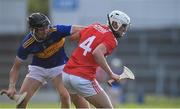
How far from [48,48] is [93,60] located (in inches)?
69.2

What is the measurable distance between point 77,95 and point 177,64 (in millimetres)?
21831

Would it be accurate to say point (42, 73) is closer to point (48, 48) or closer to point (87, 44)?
point (48, 48)

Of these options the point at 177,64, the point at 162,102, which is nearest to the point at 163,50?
the point at 177,64

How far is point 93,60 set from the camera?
13391mm

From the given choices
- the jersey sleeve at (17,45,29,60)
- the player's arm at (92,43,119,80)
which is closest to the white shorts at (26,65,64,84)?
the jersey sleeve at (17,45,29,60)

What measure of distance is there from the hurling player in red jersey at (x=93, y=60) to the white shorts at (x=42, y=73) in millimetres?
1697

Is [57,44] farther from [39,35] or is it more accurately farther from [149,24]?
[149,24]

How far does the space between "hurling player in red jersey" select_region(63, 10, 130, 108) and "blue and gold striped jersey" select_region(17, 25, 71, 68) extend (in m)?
1.07

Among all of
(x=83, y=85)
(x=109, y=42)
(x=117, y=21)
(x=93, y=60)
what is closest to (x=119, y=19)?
(x=117, y=21)

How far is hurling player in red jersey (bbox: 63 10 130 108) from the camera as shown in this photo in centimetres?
1324

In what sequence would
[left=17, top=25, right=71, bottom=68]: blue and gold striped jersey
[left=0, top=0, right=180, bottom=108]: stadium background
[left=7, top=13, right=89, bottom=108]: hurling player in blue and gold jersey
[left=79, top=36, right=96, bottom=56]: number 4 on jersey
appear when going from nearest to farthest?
[left=79, top=36, right=96, bottom=56]: number 4 on jersey, [left=7, top=13, right=89, bottom=108]: hurling player in blue and gold jersey, [left=17, top=25, right=71, bottom=68]: blue and gold striped jersey, [left=0, top=0, right=180, bottom=108]: stadium background

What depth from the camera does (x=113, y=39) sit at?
13.3 m

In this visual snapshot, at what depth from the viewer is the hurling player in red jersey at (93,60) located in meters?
13.2

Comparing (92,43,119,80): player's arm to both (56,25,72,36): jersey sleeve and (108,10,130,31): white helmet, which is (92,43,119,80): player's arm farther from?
(56,25,72,36): jersey sleeve
